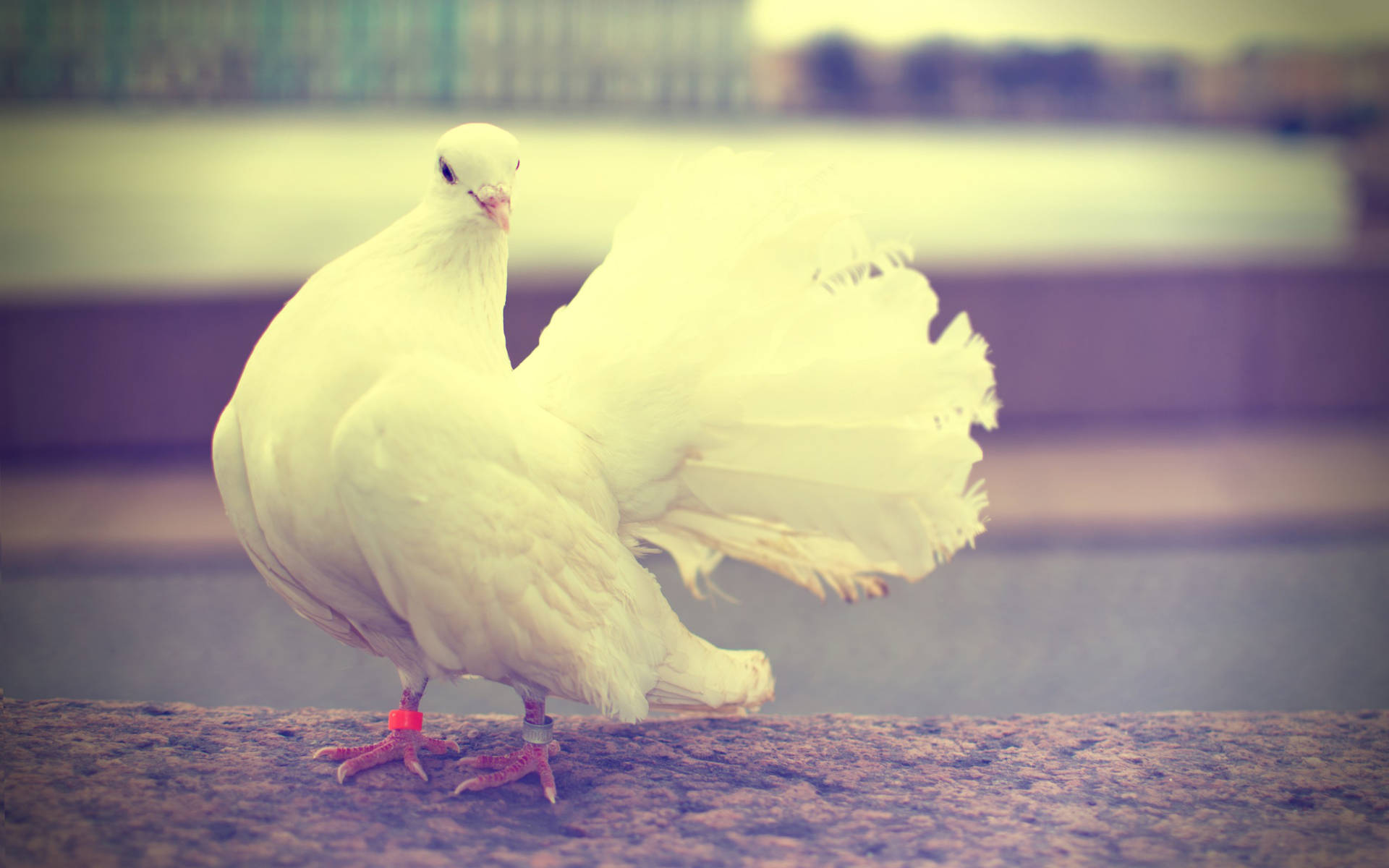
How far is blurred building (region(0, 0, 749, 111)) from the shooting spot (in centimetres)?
337

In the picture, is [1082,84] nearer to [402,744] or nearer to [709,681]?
[709,681]

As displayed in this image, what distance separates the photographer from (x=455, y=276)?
122 cm

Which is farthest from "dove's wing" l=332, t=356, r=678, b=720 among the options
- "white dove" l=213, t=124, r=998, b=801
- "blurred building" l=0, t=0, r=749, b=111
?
"blurred building" l=0, t=0, r=749, b=111

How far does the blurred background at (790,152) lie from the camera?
293 centimetres

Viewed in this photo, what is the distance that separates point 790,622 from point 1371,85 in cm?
293

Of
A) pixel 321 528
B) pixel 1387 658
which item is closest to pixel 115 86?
pixel 321 528

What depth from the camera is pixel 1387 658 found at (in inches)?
92.4

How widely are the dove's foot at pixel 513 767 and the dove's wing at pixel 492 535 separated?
0.13m

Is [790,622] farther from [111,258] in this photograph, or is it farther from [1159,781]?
[111,258]

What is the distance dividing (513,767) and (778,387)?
54cm

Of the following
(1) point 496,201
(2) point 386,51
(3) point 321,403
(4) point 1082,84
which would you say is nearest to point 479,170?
(1) point 496,201

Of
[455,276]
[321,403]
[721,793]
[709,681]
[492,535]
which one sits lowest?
[721,793]

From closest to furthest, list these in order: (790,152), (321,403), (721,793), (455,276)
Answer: (321,403)
(455,276)
(721,793)
(790,152)

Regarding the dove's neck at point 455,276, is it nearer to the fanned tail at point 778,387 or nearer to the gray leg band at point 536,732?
the fanned tail at point 778,387
